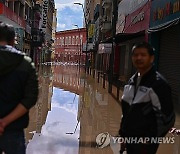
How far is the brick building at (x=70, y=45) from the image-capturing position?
10281 centimetres

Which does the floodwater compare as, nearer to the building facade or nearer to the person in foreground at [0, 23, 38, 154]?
the person in foreground at [0, 23, 38, 154]

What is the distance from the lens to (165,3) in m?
14.4

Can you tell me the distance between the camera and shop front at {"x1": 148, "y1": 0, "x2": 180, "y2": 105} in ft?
43.4


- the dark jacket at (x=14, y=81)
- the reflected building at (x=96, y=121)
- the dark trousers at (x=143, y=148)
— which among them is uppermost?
the dark jacket at (x=14, y=81)

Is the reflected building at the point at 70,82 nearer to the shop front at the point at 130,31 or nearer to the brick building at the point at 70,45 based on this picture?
the shop front at the point at 130,31

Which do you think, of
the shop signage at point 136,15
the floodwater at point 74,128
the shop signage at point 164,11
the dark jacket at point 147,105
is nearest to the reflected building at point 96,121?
the floodwater at point 74,128

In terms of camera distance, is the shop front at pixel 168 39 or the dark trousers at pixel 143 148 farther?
the shop front at pixel 168 39

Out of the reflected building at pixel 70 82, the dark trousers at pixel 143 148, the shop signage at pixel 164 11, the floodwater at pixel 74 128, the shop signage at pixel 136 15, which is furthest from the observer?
the reflected building at pixel 70 82

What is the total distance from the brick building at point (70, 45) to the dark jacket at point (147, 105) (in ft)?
305

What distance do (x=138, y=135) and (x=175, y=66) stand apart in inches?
432

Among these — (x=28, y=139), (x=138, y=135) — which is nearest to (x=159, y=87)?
(x=138, y=135)

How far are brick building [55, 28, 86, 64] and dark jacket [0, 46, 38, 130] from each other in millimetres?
93381

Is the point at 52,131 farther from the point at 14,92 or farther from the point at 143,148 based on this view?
the point at 14,92

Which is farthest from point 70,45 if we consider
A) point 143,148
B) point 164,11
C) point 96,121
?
point 143,148
